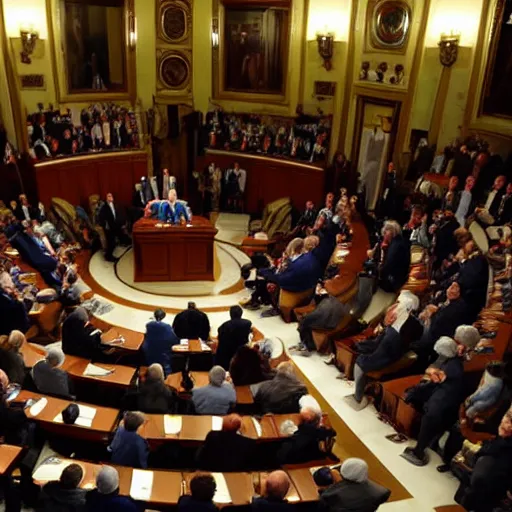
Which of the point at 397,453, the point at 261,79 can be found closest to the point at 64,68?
the point at 261,79

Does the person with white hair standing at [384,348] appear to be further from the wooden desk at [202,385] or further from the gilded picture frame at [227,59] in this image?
the gilded picture frame at [227,59]

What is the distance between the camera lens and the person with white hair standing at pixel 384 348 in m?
8.08

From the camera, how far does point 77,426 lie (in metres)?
6.23

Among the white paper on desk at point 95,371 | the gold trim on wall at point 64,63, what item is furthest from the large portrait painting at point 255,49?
the white paper on desk at point 95,371

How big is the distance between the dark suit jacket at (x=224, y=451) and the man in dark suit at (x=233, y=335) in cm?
232

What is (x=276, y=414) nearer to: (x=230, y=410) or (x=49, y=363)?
(x=230, y=410)

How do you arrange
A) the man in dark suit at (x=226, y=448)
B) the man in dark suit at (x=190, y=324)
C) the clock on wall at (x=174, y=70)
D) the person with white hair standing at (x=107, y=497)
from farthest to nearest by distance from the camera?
the clock on wall at (x=174, y=70) < the man in dark suit at (x=190, y=324) < the man in dark suit at (x=226, y=448) < the person with white hair standing at (x=107, y=497)

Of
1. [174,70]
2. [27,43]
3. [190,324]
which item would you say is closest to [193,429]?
[190,324]

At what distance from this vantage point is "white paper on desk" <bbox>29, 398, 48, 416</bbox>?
6406mm

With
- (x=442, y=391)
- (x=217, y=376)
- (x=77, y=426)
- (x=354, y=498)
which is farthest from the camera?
(x=442, y=391)

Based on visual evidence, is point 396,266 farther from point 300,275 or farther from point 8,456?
point 8,456

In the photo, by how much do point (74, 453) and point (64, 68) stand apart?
36.7 ft

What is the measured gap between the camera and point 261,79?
1605cm

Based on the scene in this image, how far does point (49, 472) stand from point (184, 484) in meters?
1.34
